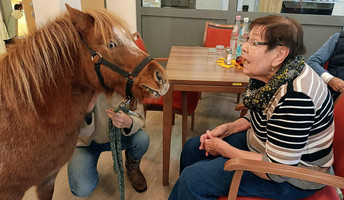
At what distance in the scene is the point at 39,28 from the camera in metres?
0.81

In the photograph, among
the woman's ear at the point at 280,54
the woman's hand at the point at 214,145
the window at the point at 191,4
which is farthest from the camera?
Result: the window at the point at 191,4

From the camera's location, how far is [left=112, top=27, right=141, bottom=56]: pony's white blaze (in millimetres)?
810

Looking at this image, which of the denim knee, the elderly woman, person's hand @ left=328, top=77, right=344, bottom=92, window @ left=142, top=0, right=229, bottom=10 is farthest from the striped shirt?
window @ left=142, top=0, right=229, bottom=10

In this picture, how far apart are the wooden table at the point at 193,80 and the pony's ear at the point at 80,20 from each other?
698 millimetres

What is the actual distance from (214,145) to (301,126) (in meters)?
0.42

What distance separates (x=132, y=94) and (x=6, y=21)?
305 cm

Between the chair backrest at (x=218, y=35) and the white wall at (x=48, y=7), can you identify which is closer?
the white wall at (x=48, y=7)

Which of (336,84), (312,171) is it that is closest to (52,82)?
(312,171)

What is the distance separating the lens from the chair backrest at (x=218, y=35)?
264 cm

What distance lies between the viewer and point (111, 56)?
0.81 m

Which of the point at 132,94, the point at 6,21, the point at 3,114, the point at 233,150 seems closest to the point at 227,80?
the point at 233,150

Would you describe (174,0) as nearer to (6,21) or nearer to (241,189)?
(6,21)

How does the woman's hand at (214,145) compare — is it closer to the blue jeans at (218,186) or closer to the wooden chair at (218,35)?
the blue jeans at (218,186)

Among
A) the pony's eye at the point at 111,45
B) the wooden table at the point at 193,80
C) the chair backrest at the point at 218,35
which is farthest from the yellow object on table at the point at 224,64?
the pony's eye at the point at 111,45
